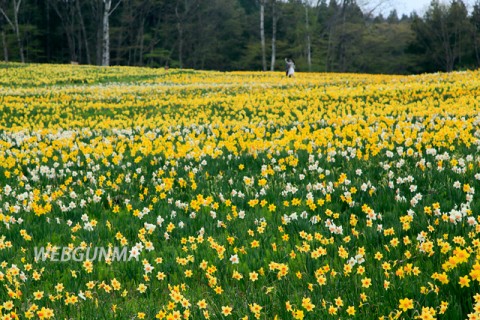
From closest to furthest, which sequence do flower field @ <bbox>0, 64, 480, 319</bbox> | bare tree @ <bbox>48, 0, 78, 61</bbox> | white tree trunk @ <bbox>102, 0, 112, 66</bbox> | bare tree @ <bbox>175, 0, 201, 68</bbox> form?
flower field @ <bbox>0, 64, 480, 319</bbox> < white tree trunk @ <bbox>102, 0, 112, 66</bbox> < bare tree @ <bbox>48, 0, 78, 61</bbox> < bare tree @ <bbox>175, 0, 201, 68</bbox>

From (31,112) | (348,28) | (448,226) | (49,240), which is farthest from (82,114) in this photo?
(348,28)

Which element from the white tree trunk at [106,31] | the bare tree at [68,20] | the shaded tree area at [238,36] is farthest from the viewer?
the bare tree at [68,20]

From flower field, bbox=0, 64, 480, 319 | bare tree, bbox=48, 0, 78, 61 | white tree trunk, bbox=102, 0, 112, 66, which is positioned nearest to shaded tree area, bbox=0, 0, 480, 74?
bare tree, bbox=48, 0, 78, 61

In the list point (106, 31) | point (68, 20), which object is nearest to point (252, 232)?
point (106, 31)

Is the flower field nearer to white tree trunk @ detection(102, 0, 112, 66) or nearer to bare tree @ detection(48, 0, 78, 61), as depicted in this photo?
white tree trunk @ detection(102, 0, 112, 66)

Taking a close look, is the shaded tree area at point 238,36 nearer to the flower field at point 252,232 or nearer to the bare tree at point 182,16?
the bare tree at point 182,16

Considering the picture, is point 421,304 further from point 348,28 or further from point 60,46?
point 60,46

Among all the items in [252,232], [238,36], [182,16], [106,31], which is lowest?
[252,232]

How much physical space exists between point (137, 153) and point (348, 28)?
64357 mm

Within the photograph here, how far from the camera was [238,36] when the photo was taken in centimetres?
7662

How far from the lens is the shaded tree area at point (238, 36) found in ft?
206

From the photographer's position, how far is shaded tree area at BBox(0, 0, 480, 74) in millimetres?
62812

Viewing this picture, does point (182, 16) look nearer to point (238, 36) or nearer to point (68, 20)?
point (238, 36)

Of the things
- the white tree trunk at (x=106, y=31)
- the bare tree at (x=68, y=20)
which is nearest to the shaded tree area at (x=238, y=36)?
the bare tree at (x=68, y=20)
